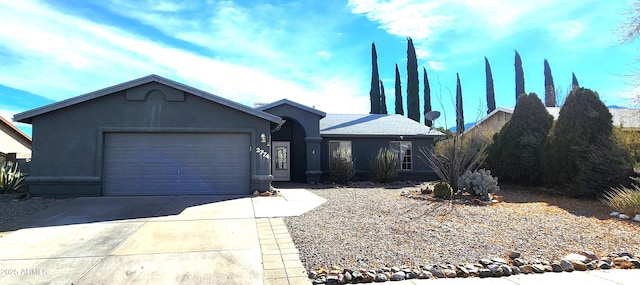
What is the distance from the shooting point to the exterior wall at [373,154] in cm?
1792

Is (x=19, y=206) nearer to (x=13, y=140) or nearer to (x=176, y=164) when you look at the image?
(x=176, y=164)

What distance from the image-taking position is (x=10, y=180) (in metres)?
11.8

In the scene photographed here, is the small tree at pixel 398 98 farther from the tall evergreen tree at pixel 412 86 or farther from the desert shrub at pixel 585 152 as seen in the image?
the desert shrub at pixel 585 152

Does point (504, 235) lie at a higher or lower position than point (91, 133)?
lower

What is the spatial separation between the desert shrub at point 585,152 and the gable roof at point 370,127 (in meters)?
6.74

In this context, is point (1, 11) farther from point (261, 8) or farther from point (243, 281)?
point (243, 281)

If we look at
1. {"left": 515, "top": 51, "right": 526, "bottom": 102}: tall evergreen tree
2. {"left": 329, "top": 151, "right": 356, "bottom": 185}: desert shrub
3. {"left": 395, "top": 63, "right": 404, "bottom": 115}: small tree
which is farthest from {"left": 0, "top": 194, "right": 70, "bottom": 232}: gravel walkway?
{"left": 515, "top": 51, "right": 526, "bottom": 102}: tall evergreen tree

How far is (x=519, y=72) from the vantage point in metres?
39.5

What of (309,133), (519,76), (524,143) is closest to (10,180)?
(309,133)

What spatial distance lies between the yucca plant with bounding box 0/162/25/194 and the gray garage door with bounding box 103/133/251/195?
3256 mm

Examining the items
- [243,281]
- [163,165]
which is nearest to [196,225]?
[243,281]

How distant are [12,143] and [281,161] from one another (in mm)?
13171

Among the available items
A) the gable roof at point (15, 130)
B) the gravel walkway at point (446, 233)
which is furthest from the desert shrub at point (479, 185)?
the gable roof at point (15, 130)

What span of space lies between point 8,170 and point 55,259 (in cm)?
954
